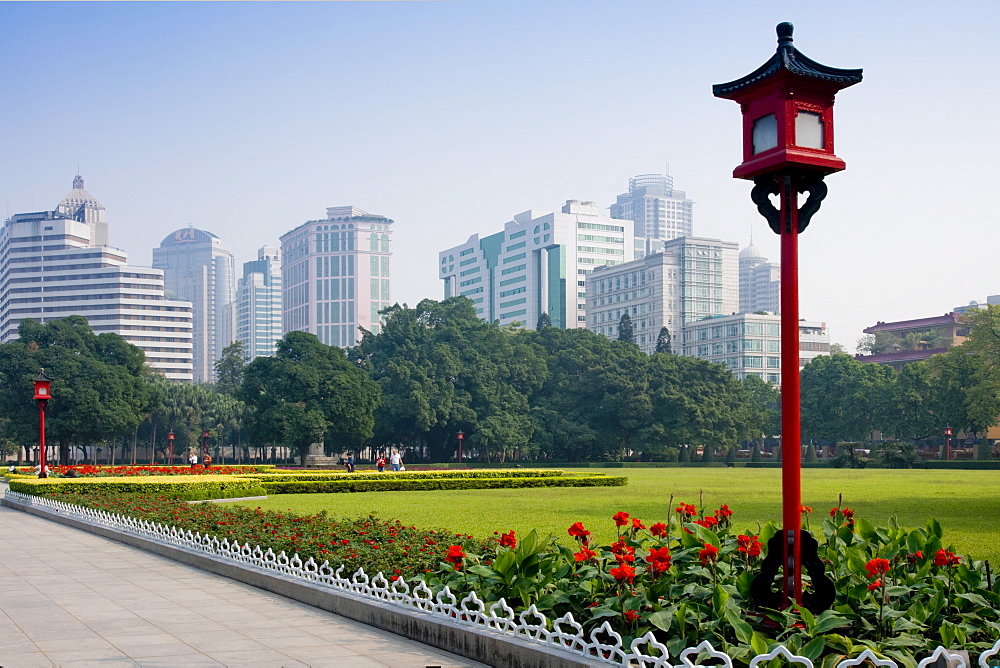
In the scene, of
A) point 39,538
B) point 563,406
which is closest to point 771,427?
point 563,406

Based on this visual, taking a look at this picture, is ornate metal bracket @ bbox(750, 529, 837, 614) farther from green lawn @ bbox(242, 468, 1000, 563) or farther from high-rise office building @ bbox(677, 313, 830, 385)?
high-rise office building @ bbox(677, 313, 830, 385)

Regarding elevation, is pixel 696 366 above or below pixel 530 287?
below

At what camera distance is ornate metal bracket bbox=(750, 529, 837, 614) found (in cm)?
528

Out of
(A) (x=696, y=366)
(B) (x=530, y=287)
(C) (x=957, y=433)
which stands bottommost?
(C) (x=957, y=433)

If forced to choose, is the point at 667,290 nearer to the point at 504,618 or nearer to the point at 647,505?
the point at 647,505

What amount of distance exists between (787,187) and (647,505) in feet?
51.1

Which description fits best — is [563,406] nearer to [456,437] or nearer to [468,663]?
[456,437]

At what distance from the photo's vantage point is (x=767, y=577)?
5.36m

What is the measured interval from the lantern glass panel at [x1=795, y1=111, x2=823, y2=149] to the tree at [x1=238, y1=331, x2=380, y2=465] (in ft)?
148

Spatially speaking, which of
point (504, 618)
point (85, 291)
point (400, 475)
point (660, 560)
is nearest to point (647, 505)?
point (400, 475)

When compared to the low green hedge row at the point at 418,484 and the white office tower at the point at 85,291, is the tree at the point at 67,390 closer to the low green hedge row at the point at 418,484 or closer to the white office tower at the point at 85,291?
the low green hedge row at the point at 418,484

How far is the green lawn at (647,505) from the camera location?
1524 cm

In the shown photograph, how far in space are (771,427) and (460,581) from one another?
69.2 metres

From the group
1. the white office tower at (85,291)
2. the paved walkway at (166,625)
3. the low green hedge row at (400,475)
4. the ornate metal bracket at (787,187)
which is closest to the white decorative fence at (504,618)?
the paved walkway at (166,625)
